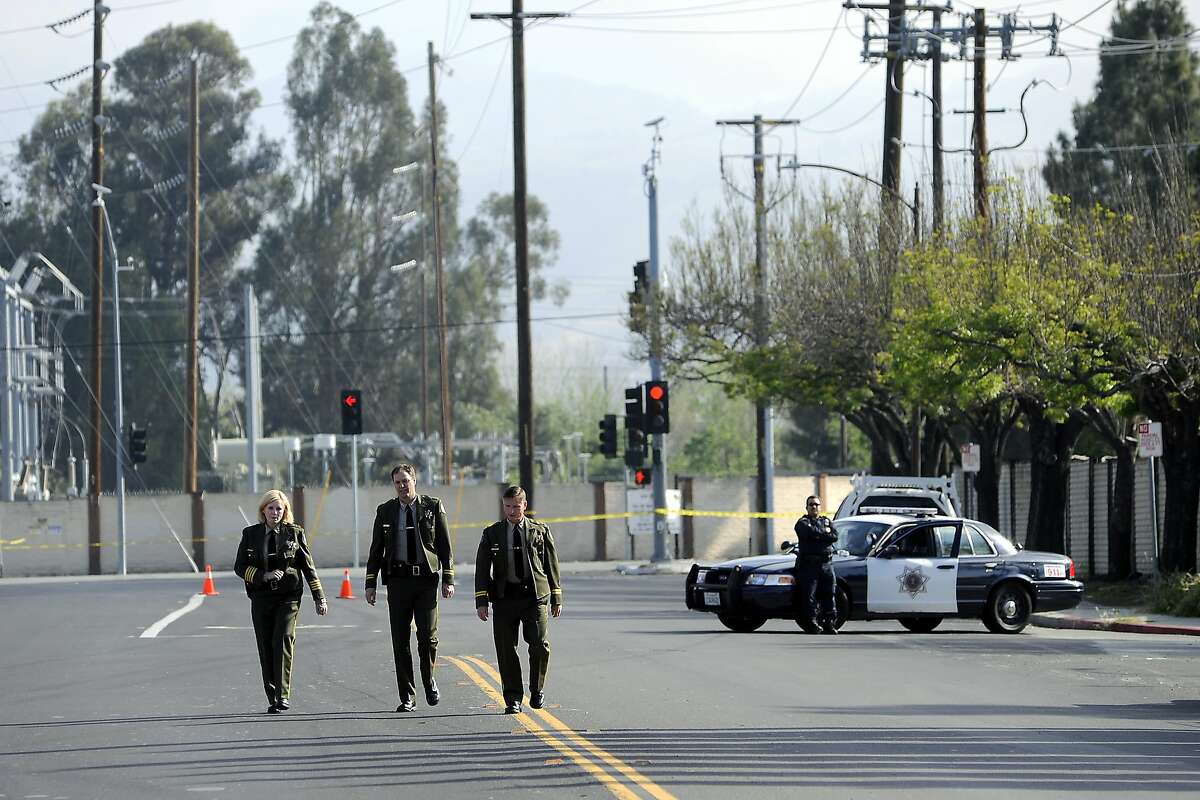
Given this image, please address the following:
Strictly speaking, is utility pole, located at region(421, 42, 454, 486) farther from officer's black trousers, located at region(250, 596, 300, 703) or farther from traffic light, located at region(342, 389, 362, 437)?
officer's black trousers, located at region(250, 596, 300, 703)

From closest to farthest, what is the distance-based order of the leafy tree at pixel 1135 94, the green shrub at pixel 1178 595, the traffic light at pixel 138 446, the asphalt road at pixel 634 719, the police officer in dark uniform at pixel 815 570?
1. the asphalt road at pixel 634 719
2. the police officer in dark uniform at pixel 815 570
3. the green shrub at pixel 1178 595
4. the traffic light at pixel 138 446
5. the leafy tree at pixel 1135 94

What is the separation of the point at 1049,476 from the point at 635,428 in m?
14.2

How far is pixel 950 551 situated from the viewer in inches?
973

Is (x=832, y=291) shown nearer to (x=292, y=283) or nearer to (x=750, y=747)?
(x=750, y=747)

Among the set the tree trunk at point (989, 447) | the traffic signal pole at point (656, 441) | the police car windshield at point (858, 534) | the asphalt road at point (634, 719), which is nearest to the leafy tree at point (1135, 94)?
the traffic signal pole at point (656, 441)

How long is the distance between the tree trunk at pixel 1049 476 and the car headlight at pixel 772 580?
1153 centimetres

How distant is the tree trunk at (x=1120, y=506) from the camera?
32.2m

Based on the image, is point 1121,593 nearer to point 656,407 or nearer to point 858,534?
point 858,534

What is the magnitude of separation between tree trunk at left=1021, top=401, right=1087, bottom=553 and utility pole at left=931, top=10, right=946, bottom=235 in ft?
14.9

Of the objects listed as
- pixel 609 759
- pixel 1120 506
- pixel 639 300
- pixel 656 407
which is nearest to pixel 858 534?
pixel 1120 506

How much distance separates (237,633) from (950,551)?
9.26 meters

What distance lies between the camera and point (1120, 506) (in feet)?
106

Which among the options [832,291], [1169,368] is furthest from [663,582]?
[1169,368]

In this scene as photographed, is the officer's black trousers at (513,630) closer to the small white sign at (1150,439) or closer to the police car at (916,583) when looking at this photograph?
the police car at (916,583)
